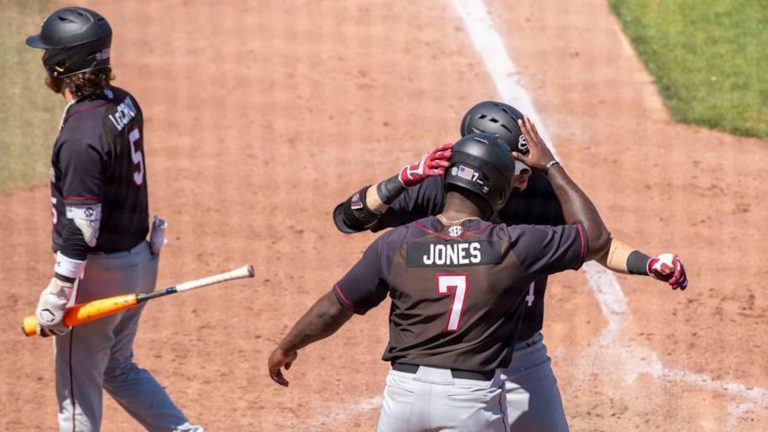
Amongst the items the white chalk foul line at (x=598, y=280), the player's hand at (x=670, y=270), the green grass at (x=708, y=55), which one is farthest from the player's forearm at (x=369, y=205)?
the green grass at (x=708, y=55)

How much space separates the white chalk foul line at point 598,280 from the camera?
270 inches

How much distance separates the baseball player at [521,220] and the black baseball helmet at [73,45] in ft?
4.23

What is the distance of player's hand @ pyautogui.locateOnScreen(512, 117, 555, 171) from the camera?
15.2ft

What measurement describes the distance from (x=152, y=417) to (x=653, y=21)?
298 inches

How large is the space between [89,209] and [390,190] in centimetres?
136

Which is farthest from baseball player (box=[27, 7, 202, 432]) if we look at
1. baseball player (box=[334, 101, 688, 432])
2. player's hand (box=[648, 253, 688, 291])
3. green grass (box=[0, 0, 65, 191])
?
green grass (box=[0, 0, 65, 191])

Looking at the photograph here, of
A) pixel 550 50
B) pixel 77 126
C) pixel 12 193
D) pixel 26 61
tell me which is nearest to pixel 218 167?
pixel 12 193

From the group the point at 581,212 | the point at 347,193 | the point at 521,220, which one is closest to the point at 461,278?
the point at 581,212

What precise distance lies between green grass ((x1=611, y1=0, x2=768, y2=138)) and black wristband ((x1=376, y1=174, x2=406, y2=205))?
6.11 metres

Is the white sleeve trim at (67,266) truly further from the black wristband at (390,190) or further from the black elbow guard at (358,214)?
the black wristband at (390,190)

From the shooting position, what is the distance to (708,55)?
1126cm

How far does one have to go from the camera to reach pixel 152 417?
19.2ft

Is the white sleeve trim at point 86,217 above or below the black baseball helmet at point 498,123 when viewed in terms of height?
below

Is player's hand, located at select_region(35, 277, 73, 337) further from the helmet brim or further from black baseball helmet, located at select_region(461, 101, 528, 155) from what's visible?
black baseball helmet, located at select_region(461, 101, 528, 155)
